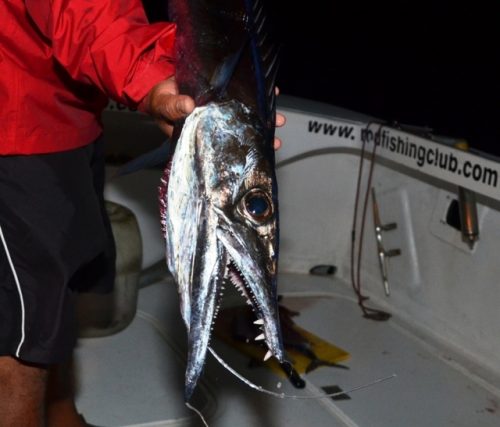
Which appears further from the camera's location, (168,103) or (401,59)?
(401,59)

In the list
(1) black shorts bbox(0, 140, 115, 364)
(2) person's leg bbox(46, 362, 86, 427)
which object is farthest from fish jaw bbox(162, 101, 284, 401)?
(2) person's leg bbox(46, 362, 86, 427)

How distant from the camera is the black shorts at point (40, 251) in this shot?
229 cm

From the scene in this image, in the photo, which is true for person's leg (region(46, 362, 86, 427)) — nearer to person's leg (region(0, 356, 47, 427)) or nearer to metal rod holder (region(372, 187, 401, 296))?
person's leg (region(0, 356, 47, 427))

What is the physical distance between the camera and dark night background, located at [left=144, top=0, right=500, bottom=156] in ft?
41.7

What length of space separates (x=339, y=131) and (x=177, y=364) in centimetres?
124

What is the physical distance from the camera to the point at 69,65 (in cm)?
192

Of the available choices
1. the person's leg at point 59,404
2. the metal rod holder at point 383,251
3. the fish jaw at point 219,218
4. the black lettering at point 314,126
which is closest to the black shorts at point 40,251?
the person's leg at point 59,404

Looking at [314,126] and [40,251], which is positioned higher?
[40,251]

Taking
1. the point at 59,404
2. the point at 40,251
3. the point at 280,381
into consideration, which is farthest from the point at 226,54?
the point at 280,381

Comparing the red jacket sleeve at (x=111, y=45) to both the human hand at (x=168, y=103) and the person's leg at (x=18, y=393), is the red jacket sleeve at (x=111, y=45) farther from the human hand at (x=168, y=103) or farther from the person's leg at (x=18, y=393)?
the person's leg at (x=18, y=393)

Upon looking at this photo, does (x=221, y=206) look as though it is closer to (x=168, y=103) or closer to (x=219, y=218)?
(x=219, y=218)

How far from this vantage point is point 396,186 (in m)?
3.92

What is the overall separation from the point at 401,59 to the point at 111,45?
1430cm

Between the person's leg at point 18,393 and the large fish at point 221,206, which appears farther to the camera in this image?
the person's leg at point 18,393
